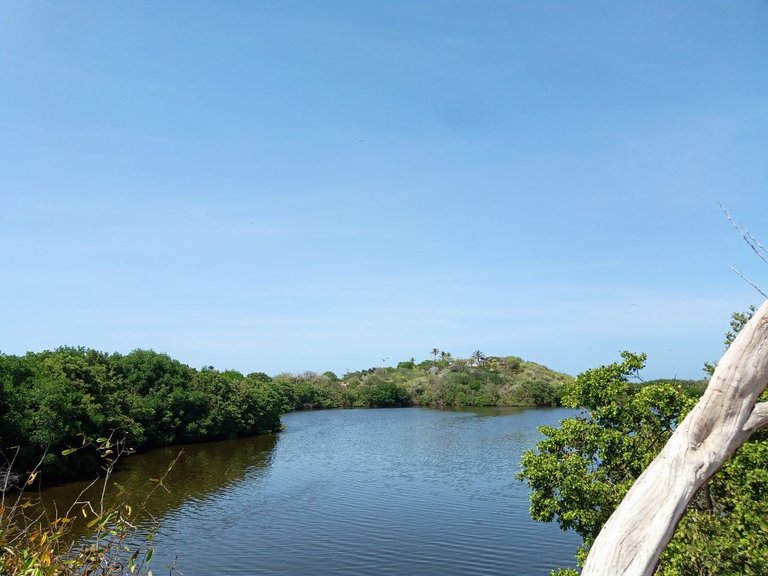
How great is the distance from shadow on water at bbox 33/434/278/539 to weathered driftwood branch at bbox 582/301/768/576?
23.5m

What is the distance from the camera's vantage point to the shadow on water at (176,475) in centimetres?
3055


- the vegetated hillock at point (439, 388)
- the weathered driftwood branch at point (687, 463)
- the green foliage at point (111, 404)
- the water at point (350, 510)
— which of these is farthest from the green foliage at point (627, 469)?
the vegetated hillock at point (439, 388)

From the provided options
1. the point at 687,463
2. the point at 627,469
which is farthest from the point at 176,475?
the point at 687,463

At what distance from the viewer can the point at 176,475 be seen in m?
40.2

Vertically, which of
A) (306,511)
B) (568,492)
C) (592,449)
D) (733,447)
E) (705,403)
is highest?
(705,403)

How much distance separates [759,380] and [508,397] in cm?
10513

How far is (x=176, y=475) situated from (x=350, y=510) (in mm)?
16385

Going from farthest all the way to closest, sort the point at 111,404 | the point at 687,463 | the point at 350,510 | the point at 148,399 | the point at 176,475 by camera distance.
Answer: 1. the point at 148,399
2. the point at 111,404
3. the point at 176,475
4. the point at 350,510
5. the point at 687,463

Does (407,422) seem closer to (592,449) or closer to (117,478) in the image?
(117,478)

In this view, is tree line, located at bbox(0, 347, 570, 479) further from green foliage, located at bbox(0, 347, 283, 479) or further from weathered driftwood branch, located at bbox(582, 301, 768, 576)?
weathered driftwood branch, located at bbox(582, 301, 768, 576)

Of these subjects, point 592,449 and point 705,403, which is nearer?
point 705,403

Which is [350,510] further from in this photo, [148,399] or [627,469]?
[148,399]

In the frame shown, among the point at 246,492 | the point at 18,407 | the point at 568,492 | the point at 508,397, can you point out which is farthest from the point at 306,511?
the point at 508,397

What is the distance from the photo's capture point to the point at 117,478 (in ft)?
125
